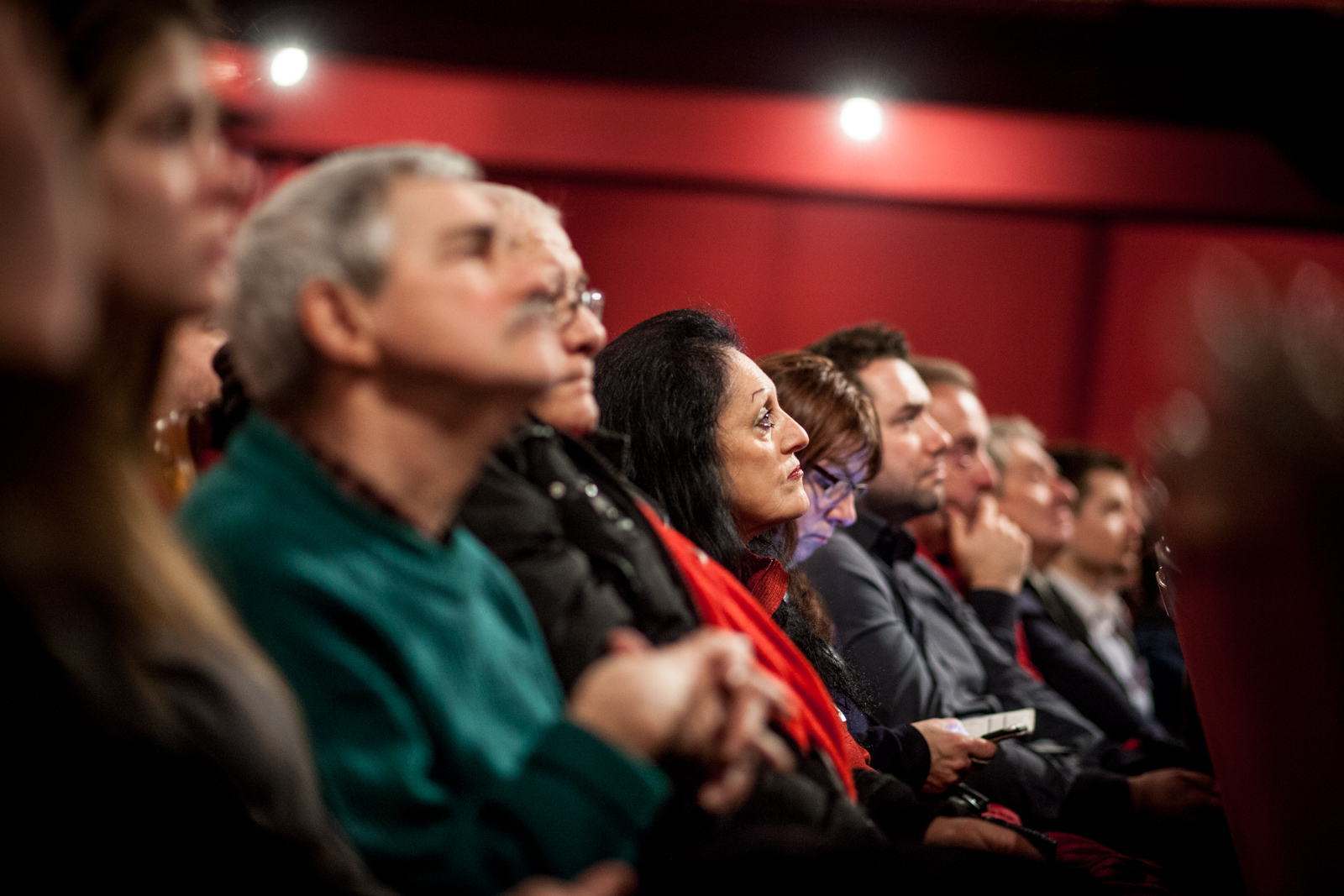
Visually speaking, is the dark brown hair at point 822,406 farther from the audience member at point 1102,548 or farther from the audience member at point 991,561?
the audience member at point 1102,548

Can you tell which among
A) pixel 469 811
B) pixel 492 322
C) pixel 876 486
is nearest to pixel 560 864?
pixel 469 811

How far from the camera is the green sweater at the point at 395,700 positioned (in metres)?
0.81

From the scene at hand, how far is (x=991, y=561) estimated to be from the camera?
2740 millimetres

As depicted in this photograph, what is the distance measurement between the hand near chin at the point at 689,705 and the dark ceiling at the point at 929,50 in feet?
14.9

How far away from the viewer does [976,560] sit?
276 centimetres

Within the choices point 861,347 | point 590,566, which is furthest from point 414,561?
point 861,347

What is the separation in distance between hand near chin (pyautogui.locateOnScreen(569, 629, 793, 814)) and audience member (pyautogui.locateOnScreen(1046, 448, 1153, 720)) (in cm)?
290

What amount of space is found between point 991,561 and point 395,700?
2115mm

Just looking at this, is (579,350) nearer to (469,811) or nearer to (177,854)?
(469,811)

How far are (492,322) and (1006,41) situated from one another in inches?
186

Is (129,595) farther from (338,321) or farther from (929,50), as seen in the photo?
(929,50)

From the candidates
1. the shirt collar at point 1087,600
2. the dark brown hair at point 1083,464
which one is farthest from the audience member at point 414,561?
the dark brown hair at point 1083,464

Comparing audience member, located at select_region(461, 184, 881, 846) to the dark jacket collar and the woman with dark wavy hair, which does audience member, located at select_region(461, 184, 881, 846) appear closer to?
the woman with dark wavy hair

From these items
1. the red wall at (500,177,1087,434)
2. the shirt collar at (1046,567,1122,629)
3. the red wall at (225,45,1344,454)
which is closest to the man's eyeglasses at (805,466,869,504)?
the shirt collar at (1046,567,1122,629)
